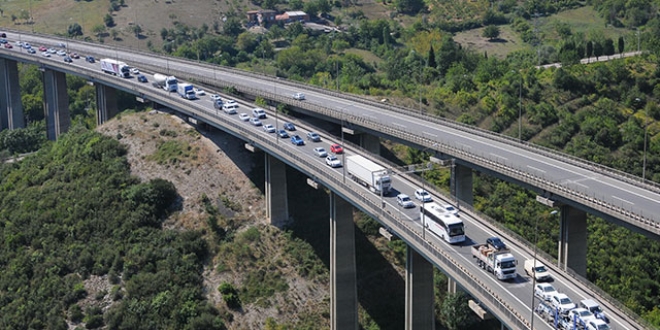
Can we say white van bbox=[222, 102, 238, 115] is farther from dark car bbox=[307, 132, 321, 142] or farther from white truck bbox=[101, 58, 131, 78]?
white truck bbox=[101, 58, 131, 78]

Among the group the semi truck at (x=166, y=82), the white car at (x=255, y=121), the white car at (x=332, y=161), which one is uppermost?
the semi truck at (x=166, y=82)

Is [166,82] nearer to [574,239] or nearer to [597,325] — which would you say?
[574,239]

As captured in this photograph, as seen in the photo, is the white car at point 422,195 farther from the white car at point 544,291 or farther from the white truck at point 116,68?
the white truck at point 116,68

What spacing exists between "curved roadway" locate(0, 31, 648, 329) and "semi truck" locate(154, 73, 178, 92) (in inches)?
70.5

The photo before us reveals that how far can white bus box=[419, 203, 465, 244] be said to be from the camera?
192 feet

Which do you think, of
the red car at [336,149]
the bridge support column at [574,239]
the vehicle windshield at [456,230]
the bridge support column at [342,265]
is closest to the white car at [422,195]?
the vehicle windshield at [456,230]

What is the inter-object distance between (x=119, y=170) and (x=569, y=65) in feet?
247


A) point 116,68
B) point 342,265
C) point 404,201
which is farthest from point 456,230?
point 116,68

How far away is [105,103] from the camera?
411 ft

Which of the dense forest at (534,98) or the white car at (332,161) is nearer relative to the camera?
the white car at (332,161)

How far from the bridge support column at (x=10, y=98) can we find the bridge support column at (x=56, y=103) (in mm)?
10591

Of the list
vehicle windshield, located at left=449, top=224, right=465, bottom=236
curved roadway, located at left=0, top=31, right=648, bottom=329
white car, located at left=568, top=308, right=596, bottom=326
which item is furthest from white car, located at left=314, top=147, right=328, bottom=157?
white car, located at left=568, top=308, right=596, bottom=326

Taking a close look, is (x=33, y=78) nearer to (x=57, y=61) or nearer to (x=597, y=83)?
(x=57, y=61)

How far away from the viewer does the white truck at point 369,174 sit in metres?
69.3
